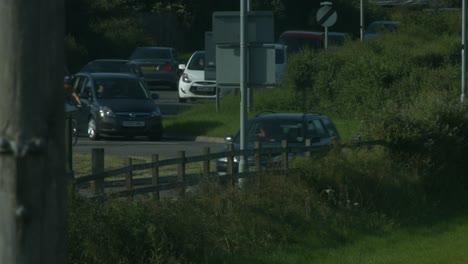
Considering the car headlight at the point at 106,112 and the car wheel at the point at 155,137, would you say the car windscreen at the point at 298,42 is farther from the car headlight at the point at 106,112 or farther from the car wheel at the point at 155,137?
the car headlight at the point at 106,112

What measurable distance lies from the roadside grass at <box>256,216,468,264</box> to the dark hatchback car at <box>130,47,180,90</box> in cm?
3190

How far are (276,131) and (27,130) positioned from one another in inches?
600

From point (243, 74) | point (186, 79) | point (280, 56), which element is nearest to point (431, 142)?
point (243, 74)

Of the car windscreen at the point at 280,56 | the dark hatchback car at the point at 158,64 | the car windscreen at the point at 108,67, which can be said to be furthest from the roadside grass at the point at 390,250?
the dark hatchback car at the point at 158,64

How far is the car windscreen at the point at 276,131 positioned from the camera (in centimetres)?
1700

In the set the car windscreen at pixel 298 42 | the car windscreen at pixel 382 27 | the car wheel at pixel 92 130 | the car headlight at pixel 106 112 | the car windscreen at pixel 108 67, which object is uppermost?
the car windscreen at pixel 382 27

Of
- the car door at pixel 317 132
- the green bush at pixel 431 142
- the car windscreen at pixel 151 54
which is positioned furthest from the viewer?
the car windscreen at pixel 151 54

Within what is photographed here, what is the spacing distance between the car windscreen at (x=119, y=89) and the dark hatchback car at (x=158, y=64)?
16.5 meters

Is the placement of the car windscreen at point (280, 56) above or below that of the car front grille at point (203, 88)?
above

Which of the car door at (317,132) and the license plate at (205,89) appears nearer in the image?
the car door at (317,132)

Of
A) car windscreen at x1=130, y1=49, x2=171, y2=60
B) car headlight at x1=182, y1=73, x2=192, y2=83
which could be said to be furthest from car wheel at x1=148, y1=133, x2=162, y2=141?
car windscreen at x1=130, y1=49, x2=171, y2=60

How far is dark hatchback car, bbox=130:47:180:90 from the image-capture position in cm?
4419

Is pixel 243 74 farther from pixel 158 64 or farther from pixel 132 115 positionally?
pixel 158 64

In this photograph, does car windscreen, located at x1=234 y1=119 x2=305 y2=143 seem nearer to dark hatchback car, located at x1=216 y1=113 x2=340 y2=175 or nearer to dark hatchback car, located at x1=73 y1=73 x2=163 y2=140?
dark hatchback car, located at x1=216 y1=113 x2=340 y2=175
